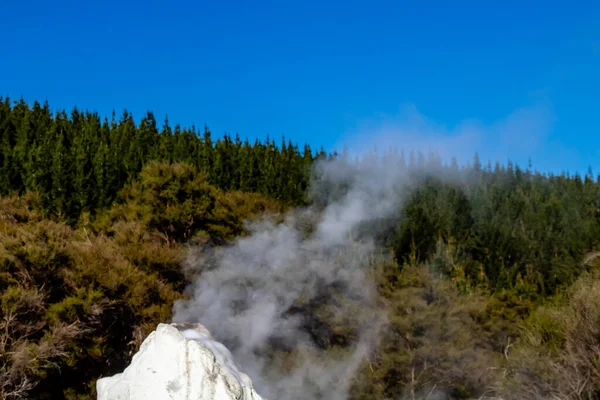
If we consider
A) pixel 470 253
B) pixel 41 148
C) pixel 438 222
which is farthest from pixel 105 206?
pixel 470 253

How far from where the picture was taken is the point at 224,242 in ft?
72.8

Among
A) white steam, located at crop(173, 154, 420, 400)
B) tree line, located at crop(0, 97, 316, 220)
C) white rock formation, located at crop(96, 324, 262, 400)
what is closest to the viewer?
white rock formation, located at crop(96, 324, 262, 400)

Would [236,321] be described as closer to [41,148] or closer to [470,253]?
[41,148]

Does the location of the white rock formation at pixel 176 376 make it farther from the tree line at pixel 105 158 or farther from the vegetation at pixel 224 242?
the tree line at pixel 105 158

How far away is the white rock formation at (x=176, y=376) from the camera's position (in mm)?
5379

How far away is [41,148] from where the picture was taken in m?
29.3

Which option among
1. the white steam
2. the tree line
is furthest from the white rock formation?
the tree line

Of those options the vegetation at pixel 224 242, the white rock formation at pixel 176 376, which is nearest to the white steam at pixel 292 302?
the vegetation at pixel 224 242

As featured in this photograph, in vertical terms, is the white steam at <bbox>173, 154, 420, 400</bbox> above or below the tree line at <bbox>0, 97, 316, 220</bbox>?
below

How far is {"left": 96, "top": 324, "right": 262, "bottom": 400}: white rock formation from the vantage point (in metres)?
5.38

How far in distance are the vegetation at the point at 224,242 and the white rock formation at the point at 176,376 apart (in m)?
6.63

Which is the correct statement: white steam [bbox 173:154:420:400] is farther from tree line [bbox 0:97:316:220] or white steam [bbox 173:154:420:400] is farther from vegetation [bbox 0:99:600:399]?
tree line [bbox 0:97:316:220]

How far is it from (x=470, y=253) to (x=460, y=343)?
17.8 m

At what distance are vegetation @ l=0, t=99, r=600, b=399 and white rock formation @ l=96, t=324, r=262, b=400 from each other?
6626 millimetres
